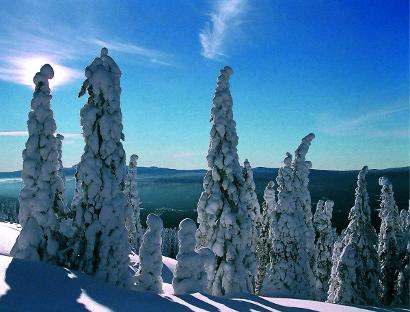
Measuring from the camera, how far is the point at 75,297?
34.8ft

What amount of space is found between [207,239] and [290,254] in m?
9.38

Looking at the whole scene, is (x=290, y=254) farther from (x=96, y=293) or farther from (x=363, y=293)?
(x=96, y=293)

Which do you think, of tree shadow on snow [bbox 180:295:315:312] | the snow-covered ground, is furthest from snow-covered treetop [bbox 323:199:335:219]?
tree shadow on snow [bbox 180:295:315:312]

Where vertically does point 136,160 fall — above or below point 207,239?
above

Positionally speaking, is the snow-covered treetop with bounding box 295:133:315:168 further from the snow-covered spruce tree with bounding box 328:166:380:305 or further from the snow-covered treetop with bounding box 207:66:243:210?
the snow-covered treetop with bounding box 207:66:243:210

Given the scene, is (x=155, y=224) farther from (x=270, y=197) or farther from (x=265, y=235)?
(x=265, y=235)

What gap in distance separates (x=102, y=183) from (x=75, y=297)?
6.15 metres

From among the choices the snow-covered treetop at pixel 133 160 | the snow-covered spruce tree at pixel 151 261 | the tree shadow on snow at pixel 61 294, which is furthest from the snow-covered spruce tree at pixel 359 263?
the snow-covered treetop at pixel 133 160

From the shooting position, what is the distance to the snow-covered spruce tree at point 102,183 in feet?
52.0

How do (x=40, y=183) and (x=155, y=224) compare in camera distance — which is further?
(x=155, y=224)

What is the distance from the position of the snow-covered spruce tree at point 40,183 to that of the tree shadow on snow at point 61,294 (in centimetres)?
247

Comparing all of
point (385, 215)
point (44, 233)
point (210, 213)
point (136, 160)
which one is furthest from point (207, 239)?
point (136, 160)

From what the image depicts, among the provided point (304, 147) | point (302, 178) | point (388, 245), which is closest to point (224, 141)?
point (302, 178)

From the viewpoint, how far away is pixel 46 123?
15.8 m
